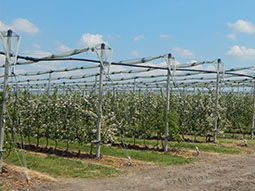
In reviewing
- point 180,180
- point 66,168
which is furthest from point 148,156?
point 180,180

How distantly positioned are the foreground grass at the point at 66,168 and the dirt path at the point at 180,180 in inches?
23.6

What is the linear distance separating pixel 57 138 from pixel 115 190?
251 inches

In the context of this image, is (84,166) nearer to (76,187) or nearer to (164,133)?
(76,187)

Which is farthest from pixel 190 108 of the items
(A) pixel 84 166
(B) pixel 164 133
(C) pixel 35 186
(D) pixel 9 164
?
(C) pixel 35 186

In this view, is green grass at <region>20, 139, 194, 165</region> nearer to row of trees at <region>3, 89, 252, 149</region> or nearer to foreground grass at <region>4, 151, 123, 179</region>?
row of trees at <region>3, 89, 252, 149</region>

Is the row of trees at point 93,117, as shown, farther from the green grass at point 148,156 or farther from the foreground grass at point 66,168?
the foreground grass at point 66,168

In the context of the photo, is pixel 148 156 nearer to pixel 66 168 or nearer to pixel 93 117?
pixel 93 117

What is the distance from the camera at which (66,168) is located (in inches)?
408

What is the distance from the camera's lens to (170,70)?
47.6 feet

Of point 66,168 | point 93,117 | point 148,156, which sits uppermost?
point 93,117

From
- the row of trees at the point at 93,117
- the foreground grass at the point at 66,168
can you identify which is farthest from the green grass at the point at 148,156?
the foreground grass at the point at 66,168

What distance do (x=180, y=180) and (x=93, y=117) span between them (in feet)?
16.3

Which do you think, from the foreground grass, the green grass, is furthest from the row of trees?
the foreground grass

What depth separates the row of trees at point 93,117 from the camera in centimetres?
1327
